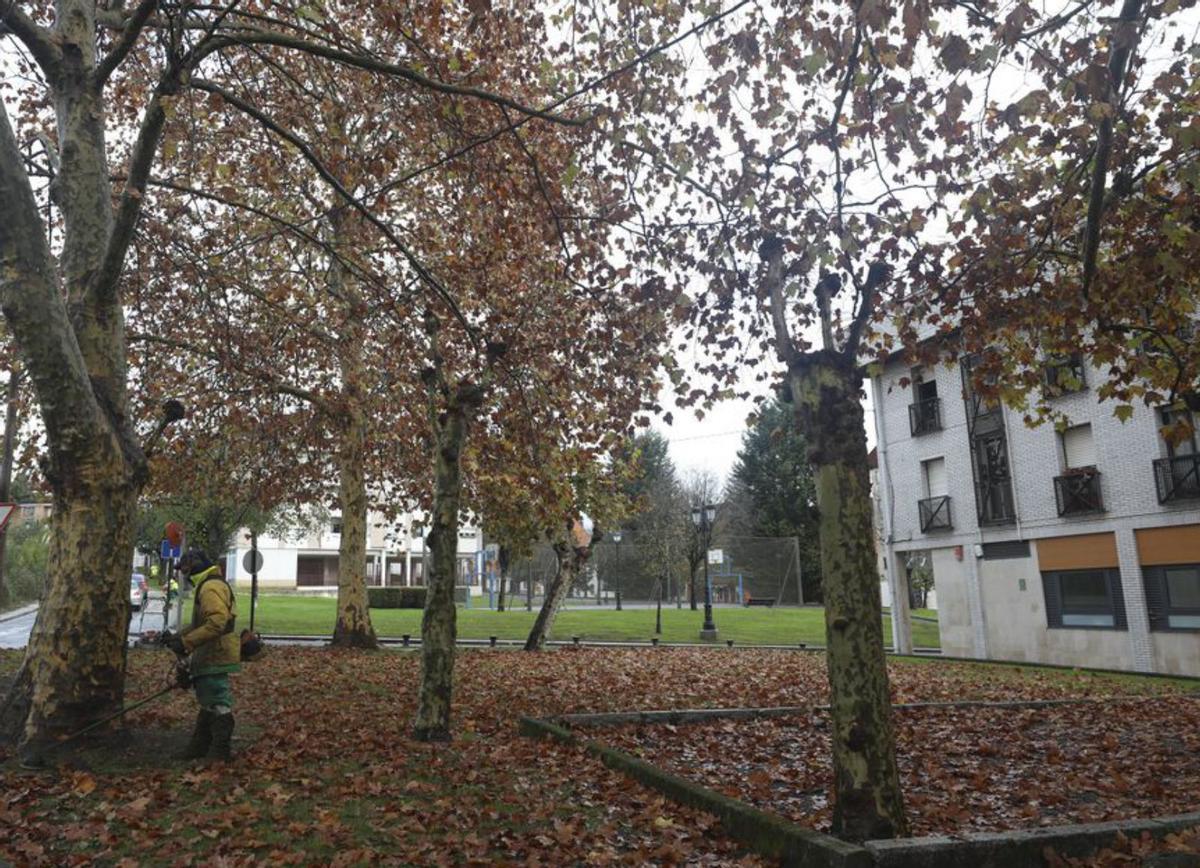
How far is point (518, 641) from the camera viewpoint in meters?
26.0

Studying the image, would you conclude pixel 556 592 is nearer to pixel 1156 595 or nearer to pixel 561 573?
pixel 561 573

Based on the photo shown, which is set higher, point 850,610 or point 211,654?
point 850,610

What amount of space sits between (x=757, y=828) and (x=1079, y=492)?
1999 centimetres

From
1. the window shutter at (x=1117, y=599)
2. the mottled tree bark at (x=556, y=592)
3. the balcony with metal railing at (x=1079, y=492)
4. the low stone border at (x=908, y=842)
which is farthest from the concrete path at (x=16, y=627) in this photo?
the window shutter at (x=1117, y=599)

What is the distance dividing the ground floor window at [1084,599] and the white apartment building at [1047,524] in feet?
0.10

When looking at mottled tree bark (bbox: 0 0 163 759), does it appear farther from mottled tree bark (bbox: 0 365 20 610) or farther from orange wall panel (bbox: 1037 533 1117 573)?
orange wall panel (bbox: 1037 533 1117 573)

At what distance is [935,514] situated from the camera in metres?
26.7

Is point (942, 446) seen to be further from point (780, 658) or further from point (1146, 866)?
point (1146, 866)

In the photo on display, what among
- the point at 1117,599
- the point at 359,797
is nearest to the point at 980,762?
the point at 359,797

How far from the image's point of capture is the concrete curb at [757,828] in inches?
179

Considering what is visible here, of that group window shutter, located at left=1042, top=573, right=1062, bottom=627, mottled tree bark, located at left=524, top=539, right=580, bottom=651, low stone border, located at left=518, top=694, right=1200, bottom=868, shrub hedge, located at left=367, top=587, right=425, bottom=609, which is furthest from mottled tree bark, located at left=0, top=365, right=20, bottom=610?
shrub hedge, located at left=367, top=587, right=425, bottom=609

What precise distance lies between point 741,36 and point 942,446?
70.0 ft

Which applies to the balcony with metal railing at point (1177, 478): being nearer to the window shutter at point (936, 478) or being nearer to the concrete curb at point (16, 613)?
the window shutter at point (936, 478)

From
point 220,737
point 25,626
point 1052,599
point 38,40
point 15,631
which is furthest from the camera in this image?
point 25,626
